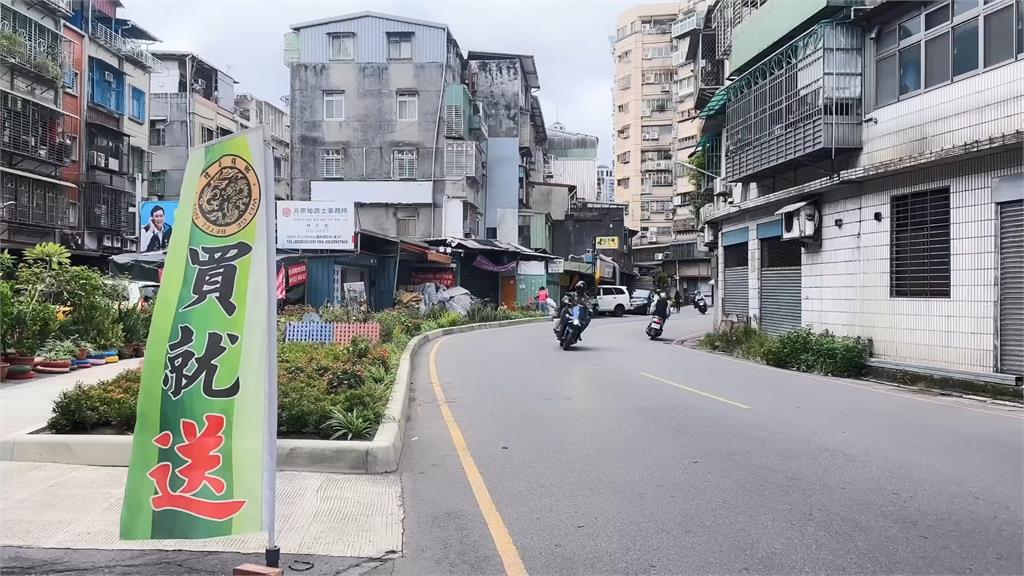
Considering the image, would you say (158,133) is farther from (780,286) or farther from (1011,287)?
(1011,287)

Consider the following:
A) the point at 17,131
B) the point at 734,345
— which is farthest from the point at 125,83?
the point at 734,345

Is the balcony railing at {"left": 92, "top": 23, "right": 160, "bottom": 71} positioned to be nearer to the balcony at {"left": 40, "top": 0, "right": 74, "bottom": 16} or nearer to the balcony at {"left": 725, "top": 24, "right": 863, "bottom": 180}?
the balcony at {"left": 40, "top": 0, "right": 74, "bottom": 16}

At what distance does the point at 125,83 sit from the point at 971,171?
37.6 metres

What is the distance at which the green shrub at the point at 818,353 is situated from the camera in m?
Result: 14.6

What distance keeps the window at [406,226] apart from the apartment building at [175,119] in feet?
38.3

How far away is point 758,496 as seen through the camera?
19.1ft

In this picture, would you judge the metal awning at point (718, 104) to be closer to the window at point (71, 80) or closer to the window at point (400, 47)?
the window at point (400, 47)

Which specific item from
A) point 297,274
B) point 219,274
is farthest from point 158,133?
point 219,274

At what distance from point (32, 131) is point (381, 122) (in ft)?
53.8

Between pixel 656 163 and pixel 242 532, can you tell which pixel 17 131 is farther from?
pixel 656 163

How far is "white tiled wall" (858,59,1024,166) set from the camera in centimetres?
1167

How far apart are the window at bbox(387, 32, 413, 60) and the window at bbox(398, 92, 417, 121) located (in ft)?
6.35

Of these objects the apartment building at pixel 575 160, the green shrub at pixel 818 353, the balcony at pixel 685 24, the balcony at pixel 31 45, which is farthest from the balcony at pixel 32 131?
the apartment building at pixel 575 160

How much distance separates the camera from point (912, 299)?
13.6 m
